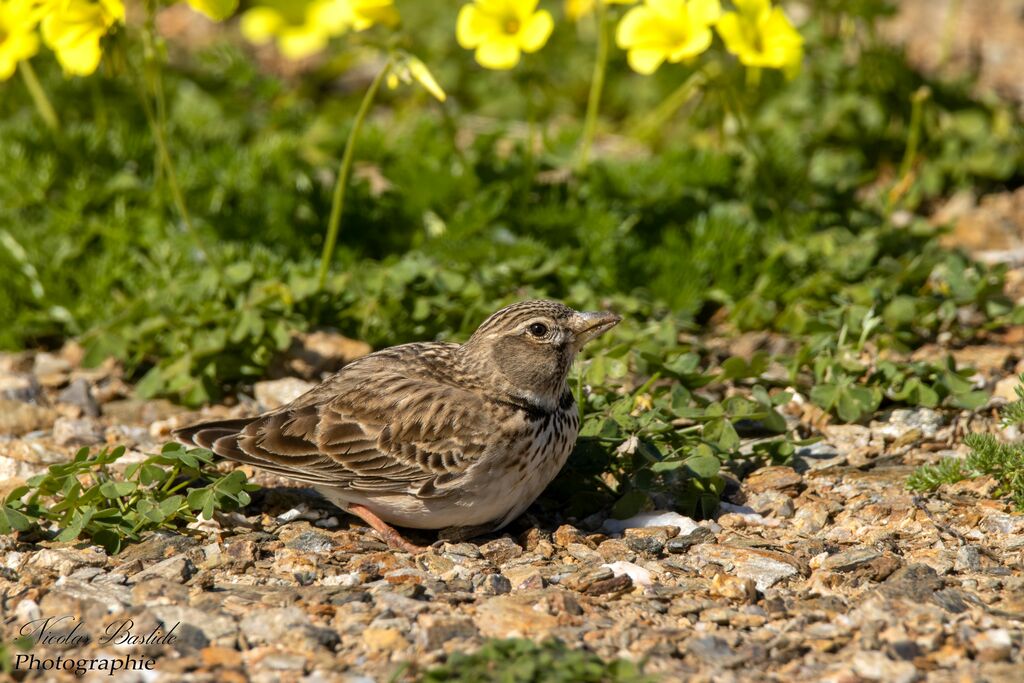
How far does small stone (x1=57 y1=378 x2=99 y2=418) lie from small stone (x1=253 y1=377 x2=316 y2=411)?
2.81ft

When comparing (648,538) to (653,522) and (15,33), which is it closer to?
(653,522)

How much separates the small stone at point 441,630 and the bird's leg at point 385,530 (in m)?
0.85

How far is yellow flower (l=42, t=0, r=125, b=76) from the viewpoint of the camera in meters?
6.40

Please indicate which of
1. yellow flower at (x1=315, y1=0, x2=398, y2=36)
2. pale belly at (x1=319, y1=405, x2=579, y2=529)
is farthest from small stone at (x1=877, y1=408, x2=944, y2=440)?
yellow flower at (x1=315, y1=0, x2=398, y2=36)

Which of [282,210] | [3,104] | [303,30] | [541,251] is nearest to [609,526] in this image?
[541,251]

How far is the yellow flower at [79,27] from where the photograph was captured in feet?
21.0

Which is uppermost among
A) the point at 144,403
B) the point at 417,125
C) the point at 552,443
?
the point at 417,125

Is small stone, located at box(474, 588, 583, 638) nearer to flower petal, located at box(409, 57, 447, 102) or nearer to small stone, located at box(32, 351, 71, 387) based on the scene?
flower petal, located at box(409, 57, 447, 102)

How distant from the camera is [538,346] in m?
5.59

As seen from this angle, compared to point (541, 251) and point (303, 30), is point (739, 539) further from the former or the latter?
point (303, 30)

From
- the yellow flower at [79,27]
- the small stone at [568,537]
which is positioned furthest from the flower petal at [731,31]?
the yellow flower at [79,27]

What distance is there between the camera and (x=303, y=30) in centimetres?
980

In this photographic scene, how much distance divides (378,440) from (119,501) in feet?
3.64

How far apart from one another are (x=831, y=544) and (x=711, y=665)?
1224 millimetres
